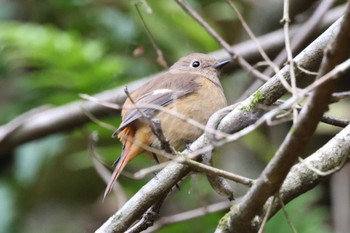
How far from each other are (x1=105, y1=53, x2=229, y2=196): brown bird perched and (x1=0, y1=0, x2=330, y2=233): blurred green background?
1.86 feet

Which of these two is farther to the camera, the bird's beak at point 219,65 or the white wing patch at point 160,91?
the bird's beak at point 219,65

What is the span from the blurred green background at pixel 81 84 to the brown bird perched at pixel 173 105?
57cm

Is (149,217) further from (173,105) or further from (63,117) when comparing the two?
(63,117)

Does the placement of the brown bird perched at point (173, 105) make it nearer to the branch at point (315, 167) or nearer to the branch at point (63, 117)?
the branch at point (63, 117)

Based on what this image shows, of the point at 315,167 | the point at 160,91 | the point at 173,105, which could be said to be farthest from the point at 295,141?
the point at 160,91

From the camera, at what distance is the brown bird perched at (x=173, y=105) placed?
3719mm

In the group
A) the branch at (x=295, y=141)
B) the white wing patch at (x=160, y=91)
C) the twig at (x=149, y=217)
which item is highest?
the white wing patch at (x=160, y=91)

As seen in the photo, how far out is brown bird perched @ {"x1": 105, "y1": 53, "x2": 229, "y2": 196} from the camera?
3.72 m

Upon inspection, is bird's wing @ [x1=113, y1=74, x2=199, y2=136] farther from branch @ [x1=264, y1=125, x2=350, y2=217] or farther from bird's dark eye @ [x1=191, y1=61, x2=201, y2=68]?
branch @ [x1=264, y1=125, x2=350, y2=217]

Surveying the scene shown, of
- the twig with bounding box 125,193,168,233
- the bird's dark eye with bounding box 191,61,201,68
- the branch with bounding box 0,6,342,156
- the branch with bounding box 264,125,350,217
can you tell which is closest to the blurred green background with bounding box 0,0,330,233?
the branch with bounding box 0,6,342,156

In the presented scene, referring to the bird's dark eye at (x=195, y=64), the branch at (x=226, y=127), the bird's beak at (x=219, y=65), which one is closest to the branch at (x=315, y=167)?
the branch at (x=226, y=127)

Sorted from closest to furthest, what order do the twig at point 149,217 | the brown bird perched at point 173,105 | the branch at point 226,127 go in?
1. the branch at point 226,127
2. the twig at point 149,217
3. the brown bird perched at point 173,105

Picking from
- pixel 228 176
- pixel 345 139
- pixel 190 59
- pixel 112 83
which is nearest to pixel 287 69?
pixel 345 139

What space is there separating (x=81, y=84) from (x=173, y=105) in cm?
116
